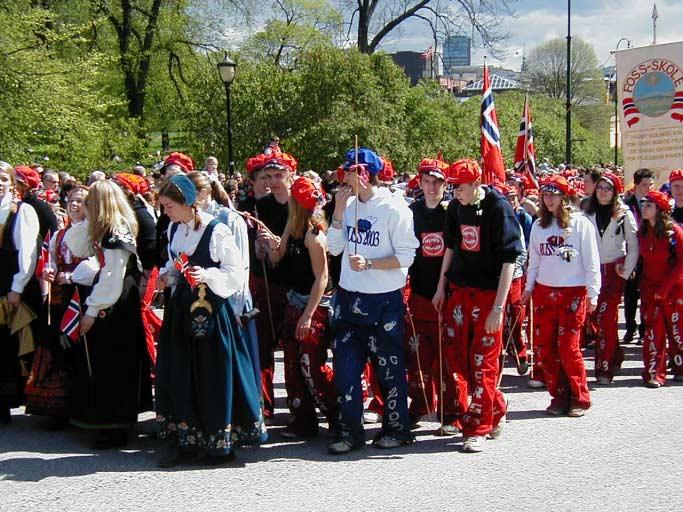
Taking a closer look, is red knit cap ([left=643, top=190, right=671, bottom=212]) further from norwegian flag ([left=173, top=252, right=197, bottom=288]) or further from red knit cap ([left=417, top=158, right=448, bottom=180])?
norwegian flag ([left=173, top=252, right=197, bottom=288])

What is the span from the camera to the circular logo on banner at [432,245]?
6301 millimetres

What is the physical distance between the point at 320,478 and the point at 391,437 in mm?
786

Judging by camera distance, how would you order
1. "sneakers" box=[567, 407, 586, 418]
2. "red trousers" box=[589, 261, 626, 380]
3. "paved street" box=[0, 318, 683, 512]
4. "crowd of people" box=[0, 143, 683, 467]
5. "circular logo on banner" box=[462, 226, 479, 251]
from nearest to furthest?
"paved street" box=[0, 318, 683, 512] → "crowd of people" box=[0, 143, 683, 467] → "circular logo on banner" box=[462, 226, 479, 251] → "sneakers" box=[567, 407, 586, 418] → "red trousers" box=[589, 261, 626, 380]

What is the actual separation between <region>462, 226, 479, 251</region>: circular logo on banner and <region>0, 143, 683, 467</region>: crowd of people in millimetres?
10

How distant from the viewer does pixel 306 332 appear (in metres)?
5.88

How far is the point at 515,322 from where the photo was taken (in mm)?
8148

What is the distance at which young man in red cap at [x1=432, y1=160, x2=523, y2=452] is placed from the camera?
5707 millimetres

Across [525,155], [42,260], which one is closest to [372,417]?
[42,260]

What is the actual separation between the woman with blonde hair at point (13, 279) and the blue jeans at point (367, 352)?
8.14 ft

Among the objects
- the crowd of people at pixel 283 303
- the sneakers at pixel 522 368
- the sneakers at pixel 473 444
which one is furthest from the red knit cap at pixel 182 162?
the sneakers at pixel 522 368

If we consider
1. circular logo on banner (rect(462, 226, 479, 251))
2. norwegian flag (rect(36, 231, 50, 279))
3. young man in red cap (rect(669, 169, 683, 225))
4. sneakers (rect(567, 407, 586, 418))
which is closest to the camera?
circular logo on banner (rect(462, 226, 479, 251))

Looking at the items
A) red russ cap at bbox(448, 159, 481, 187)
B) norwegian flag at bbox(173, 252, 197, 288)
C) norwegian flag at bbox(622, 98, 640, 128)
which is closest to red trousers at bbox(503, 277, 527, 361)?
red russ cap at bbox(448, 159, 481, 187)

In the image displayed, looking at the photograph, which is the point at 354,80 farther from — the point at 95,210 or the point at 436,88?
the point at 95,210

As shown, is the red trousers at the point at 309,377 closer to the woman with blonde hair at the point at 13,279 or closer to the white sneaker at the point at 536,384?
the woman with blonde hair at the point at 13,279
